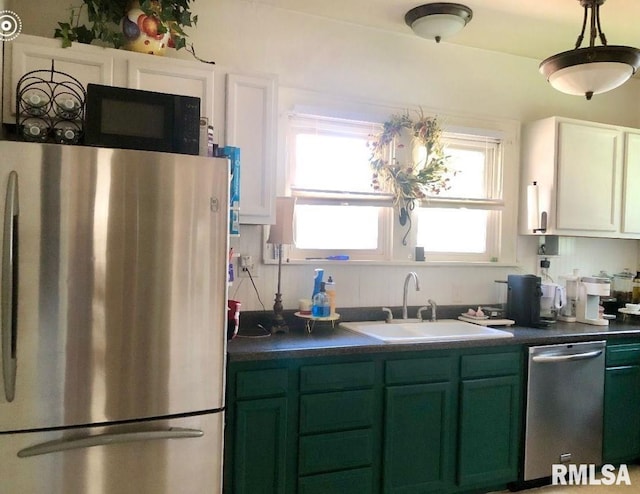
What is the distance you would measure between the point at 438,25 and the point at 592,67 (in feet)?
3.07

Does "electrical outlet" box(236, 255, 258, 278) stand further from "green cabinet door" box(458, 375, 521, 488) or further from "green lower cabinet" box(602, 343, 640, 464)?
"green lower cabinet" box(602, 343, 640, 464)

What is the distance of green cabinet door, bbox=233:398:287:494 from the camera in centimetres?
218

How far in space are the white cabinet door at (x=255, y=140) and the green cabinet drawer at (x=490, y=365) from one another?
1.28 meters

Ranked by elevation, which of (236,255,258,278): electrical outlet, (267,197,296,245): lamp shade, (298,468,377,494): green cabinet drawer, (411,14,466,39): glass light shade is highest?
(411,14,466,39): glass light shade

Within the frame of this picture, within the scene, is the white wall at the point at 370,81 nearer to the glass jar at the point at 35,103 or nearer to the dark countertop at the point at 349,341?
the dark countertop at the point at 349,341

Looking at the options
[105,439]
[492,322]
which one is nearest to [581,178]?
[492,322]

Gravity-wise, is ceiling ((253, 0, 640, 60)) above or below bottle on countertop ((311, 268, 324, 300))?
above

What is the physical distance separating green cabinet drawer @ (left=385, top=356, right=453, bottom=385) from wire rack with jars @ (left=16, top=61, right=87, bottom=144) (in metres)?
1.76

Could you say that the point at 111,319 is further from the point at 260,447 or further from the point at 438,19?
the point at 438,19

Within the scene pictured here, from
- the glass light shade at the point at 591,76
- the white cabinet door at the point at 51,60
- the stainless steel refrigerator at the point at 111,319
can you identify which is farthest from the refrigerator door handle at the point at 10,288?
the glass light shade at the point at 591,76

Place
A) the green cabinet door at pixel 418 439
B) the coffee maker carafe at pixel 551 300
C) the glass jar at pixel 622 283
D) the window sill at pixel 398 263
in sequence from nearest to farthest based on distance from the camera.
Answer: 1. the green cabinet door at pixel 418 439
2. the window sill at pixel 398 263
3. the coffee maker carafe at pixel 551 300
4. the glass jar at pixel 622 283

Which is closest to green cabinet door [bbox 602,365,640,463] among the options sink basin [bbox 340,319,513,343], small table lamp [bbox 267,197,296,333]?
sink basin [bbox 340,319,513,343]

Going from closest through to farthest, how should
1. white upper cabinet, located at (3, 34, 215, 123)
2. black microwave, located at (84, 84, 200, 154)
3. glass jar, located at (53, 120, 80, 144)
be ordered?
1. black microwave, located at (84, 84, 200, 154)
2. glass jar, located at (53, 120, 80, 144)
3. white upper cabinet, located at (3, 34, 215, 123)

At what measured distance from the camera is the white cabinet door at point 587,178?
10.9 feet
